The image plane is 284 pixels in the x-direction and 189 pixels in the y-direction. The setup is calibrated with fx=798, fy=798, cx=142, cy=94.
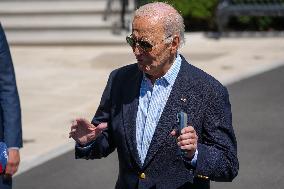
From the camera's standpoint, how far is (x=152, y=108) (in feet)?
11.8

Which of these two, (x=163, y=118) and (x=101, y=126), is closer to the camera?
(x=163, y=118)

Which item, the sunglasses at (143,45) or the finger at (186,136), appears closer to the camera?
the finger at (186,136)

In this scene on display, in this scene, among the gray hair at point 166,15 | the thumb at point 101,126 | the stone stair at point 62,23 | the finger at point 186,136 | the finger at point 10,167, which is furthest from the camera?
the stone stair at point 62,23

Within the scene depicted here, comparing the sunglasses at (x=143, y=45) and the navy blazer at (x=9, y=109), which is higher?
the sunglasses at (x=143, y=45)

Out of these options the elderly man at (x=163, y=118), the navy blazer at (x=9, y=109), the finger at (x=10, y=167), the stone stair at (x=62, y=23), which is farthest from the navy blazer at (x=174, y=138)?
the stone stair at (x=62, y=23)

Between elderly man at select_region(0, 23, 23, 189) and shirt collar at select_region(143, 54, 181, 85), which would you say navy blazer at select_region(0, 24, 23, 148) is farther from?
shirt collar at select_region(143, 54, 181, 85)

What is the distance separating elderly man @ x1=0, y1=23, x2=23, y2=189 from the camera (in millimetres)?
4516

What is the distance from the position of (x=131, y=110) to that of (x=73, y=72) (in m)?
9.69

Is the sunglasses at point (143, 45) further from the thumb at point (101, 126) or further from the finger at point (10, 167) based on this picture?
the finger at point (10, 167)

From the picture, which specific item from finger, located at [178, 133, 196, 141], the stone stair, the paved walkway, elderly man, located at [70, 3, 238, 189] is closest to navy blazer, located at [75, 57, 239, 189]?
elderly man, located at [70, 3, 238, 189]

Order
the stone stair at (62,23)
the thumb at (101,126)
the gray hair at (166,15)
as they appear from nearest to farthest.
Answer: the gray hair at (166,15) → the thumb at (101,126) → the stone stair at (62,23)

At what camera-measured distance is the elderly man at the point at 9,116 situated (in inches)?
178

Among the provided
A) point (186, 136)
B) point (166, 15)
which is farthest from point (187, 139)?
point (166, 15)

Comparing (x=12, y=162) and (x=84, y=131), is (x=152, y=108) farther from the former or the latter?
(x=12, y=162)
